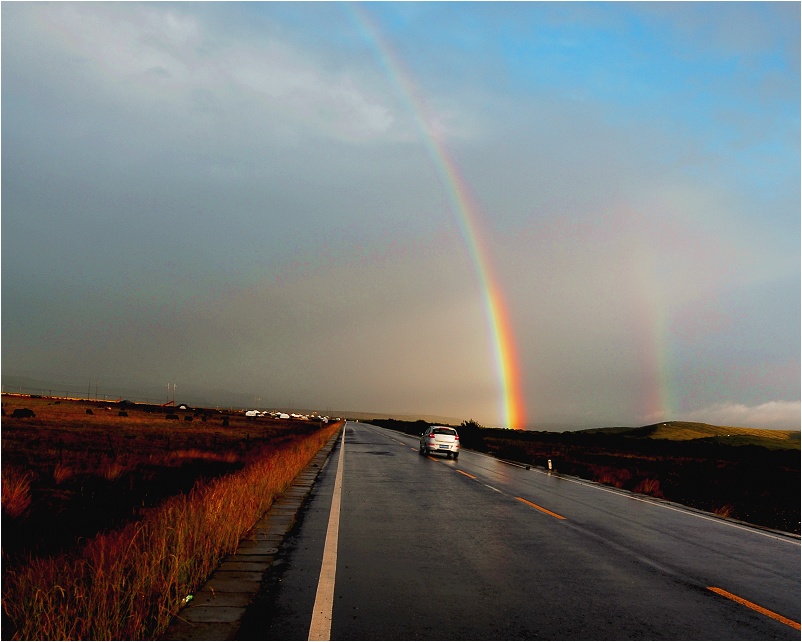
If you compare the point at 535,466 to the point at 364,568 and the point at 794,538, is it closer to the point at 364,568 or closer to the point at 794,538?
the point at 794,538

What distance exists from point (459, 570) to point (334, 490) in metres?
8.73

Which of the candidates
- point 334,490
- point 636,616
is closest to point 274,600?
point 636,616

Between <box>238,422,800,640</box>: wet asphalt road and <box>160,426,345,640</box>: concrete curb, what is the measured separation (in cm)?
17

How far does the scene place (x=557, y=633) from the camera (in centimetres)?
535

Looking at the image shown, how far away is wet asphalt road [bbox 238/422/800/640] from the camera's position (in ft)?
18.2

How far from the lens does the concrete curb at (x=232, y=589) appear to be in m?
5.11

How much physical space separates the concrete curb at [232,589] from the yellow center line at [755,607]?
16.9ft

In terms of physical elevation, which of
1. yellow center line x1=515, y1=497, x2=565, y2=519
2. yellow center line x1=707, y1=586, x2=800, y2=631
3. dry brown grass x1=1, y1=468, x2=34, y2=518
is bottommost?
dry brown grass x1=1, y1=468, x2=34, y2=518

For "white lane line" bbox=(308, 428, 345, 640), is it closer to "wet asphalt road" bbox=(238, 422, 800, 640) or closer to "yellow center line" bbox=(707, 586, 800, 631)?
"wet asphalt road" bbox=(238, 422, 800, 640)

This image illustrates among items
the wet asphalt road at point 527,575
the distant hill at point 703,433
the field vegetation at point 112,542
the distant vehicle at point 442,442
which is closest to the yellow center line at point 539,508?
the wet asphalt road at point 527,575

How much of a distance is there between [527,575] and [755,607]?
240 centimetres

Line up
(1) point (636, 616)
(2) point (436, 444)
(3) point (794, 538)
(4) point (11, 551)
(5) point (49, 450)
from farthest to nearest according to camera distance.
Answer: (2) point (436, 444) < (5) point (49, 450) < (3) point (794, 538) < (4) point (11, 551) < (1) point (636, 616)

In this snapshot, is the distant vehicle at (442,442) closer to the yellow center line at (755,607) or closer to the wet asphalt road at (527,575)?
the wet asphalt road at (527,575)

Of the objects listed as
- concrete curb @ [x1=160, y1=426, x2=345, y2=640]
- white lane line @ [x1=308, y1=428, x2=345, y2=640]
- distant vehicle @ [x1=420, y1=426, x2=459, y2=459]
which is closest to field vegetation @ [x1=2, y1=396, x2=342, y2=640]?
concrete curb @ [x1=160, y1=426, x2=345, y2=640]
